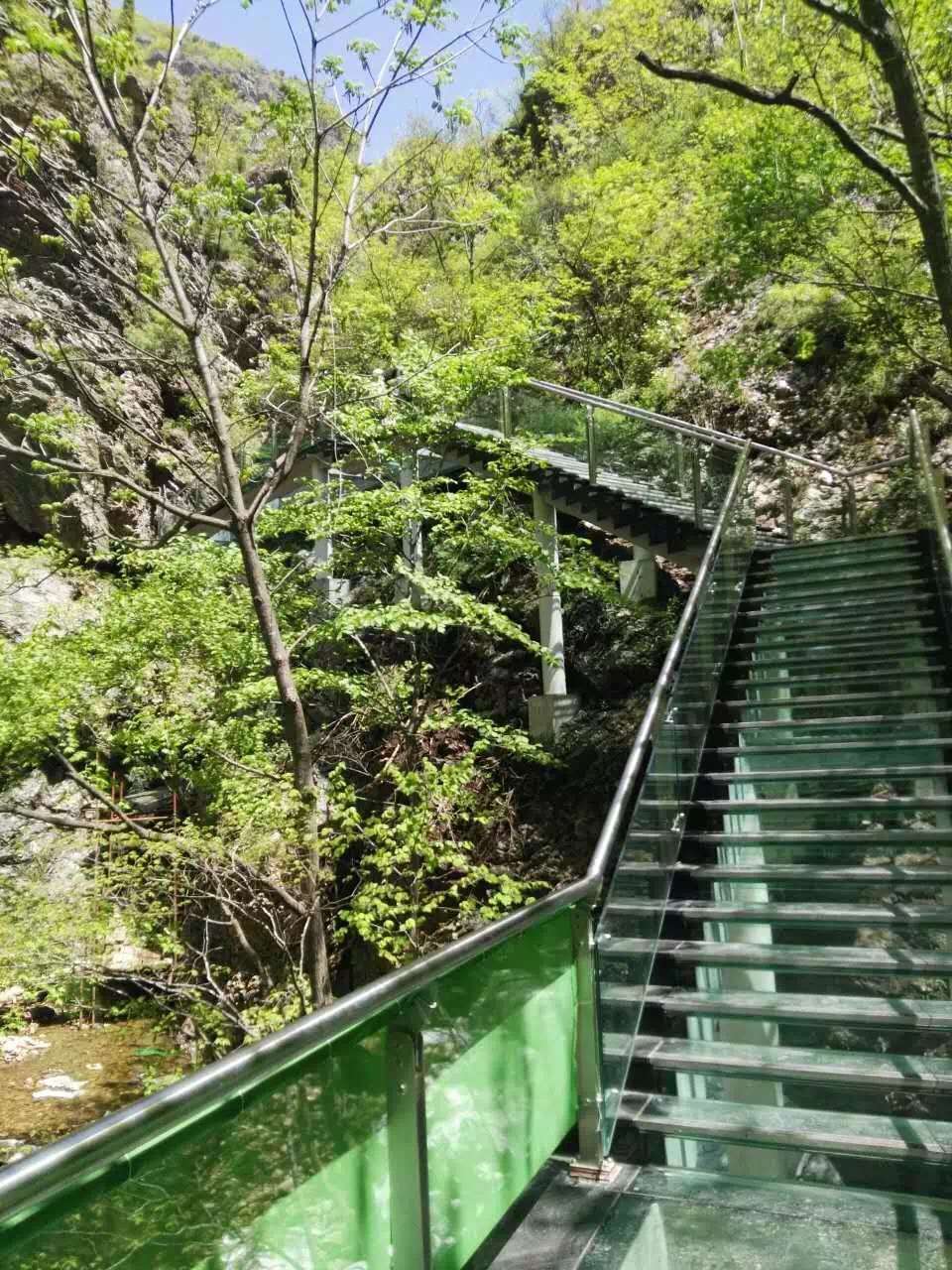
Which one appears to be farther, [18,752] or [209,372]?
[18,752]

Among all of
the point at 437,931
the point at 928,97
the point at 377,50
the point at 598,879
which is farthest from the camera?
the point at 437,931

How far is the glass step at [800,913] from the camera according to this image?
12.7ft

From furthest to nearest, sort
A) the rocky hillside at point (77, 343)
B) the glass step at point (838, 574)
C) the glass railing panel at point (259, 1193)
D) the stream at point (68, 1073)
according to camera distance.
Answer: the rocky hillside at point (77, 343) → the stream at point (68, 1073) → the glass step at point (838, 574) → the glass railing panel at point (259, 1193)

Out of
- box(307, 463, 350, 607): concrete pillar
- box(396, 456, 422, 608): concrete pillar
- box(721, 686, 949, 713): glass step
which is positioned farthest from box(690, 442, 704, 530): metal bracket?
box(307, 463, 350, 607): concrete pillar

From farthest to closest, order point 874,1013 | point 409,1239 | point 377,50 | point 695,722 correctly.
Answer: point 377,50 → point 695,722 → point 874,1013 → point 409,1239

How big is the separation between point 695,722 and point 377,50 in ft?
17.8

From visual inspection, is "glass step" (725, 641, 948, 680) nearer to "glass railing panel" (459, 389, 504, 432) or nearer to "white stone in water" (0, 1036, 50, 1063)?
"glass railing panel" (459, 389, 504, 432)

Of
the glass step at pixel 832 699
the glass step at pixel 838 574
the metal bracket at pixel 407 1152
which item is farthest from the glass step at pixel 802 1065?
the glass step at pixel 838 574

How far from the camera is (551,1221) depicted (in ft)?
8.40

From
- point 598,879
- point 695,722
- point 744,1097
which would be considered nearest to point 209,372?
point 695,722

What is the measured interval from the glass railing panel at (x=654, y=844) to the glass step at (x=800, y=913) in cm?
8

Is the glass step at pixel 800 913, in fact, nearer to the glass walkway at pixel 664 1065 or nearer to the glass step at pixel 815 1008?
the glass walkway at pixel 664 1065

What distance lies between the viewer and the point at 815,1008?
360 cm

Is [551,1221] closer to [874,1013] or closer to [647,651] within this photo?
[874,1013]
